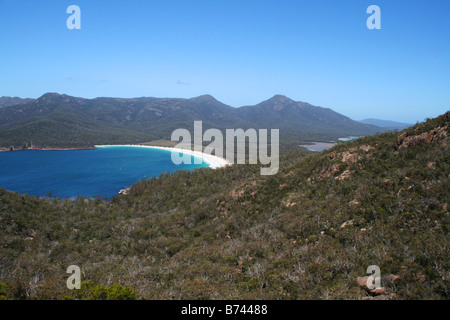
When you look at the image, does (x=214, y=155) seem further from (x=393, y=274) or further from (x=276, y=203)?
(x=393, y=274)

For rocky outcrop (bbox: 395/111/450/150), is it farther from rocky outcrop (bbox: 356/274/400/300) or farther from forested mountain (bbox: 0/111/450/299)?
rocky outcrop (bbox: 356/274/400/300)

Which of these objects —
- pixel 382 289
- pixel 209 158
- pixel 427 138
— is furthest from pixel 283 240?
pixel 209 158

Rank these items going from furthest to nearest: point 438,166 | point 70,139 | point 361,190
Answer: point 70,139
point 361,190
point 438,166

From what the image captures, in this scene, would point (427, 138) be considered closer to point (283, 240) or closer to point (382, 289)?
point (283, 240)

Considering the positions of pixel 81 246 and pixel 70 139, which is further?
pixel 70 139

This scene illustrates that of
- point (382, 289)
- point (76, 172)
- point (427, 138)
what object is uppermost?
point (427, 138)
